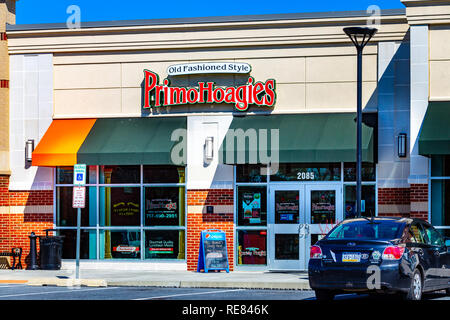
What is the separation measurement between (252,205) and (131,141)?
3854 millimetres

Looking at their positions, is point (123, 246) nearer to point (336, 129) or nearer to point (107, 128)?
point (107, 128)

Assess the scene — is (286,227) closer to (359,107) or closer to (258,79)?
A: (258,79)

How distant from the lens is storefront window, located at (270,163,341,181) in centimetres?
2248

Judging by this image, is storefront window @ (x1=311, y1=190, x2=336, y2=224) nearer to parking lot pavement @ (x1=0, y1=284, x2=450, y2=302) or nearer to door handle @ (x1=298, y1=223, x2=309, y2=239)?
door handle @ (x1=298, y1=223, x2=309, y2=239)

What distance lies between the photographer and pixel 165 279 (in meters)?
19.8

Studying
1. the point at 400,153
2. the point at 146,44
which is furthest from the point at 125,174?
the point at 400,153

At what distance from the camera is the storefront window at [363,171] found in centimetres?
2231

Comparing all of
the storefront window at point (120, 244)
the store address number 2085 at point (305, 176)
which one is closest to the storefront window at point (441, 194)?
the store address number 2085 at point (305, 176)

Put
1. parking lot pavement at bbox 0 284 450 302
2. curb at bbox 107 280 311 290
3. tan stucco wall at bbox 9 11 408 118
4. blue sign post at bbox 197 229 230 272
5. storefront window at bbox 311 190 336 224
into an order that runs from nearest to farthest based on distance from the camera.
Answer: parking lot pavement at bbox 0 284 450 302
curb at bbox 107 280 311 290
blue sign post at bbox 197 229 230 272
storefront window at bbox 311 190 336 224
tan stucco wall at bbox 9 11 408 118

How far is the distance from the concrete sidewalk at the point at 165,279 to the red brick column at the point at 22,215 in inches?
50.0

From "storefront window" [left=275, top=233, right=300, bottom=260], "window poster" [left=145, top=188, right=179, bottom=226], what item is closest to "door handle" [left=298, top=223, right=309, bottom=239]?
"storefront window" [left=275, top=233, right=300, bottom=260]

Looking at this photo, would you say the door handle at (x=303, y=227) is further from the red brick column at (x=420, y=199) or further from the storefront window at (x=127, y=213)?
the storefront window at (x=127, y=213)

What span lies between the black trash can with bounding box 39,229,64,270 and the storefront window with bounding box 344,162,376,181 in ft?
27.3

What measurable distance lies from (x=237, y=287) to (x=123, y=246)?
6190 millimetres
